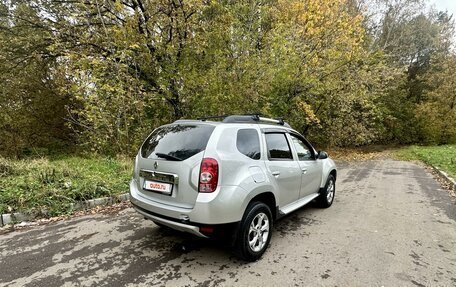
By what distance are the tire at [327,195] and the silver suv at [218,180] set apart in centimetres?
152

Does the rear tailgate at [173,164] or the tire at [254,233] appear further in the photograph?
the tire at [254,233]

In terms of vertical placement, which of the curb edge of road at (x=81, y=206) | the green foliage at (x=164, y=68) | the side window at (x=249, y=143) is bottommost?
the curb edge of road at (x=81, y=206)

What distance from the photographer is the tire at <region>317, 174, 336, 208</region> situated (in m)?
5.27

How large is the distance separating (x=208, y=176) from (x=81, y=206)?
11.3ft

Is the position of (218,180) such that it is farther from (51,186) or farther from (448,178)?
(448,178)

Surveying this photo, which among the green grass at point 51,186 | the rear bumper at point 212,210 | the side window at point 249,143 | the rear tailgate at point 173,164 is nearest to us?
the rear bumper at point 212,210

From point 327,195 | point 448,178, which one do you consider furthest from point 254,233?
point 448,178

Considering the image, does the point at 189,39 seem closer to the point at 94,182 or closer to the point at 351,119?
the point at 94,182

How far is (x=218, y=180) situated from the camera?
291 cm

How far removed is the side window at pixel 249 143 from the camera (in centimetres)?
329

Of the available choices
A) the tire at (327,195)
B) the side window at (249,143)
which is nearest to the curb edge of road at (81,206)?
the side window at (249,143)

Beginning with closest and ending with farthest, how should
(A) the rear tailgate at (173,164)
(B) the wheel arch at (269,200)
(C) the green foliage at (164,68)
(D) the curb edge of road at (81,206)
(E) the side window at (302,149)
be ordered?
(A) the rear tailgate at (173,164), (B) the wheel arch at (269,200), (D) the curb edge of road at (81,206), (E) the side window at (302,149), (C) the green foliage at (164,68)

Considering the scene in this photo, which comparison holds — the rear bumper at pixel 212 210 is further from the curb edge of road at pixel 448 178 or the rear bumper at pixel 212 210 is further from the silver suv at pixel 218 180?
the curb edge of road at pixel 448 178

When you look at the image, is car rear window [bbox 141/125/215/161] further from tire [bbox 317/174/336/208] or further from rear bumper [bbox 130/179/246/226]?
tire [bbox 317/174/336/208]
